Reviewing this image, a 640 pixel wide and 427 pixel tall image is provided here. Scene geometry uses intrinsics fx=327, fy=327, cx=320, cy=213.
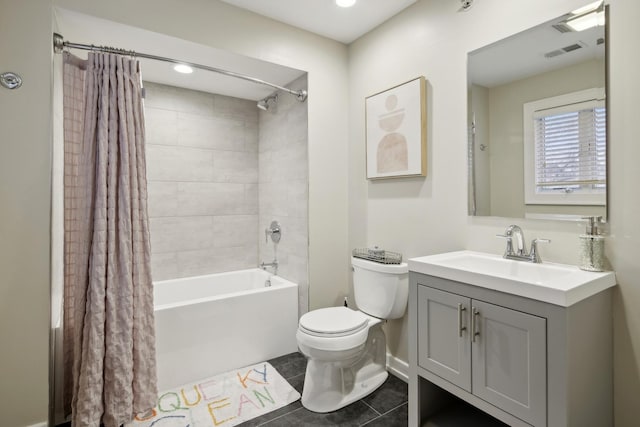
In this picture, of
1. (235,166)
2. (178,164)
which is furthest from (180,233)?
(235,166)

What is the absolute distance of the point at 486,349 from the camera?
53.4 inches

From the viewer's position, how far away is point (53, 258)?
5.81 ft

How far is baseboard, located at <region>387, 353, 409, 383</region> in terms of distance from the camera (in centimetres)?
232

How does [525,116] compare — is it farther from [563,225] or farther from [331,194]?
[331,194]

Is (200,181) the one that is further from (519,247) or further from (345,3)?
(519,247)

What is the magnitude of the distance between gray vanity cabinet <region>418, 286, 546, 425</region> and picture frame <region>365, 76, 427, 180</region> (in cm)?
96

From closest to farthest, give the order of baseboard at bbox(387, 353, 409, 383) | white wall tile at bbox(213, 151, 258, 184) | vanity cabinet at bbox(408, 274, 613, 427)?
vanity cabinet at bbox(408, 274, 613, 427), baseboard at bbox(387, 353, 409, 383), white wall tile at bbox(213, 151, 258, 184)

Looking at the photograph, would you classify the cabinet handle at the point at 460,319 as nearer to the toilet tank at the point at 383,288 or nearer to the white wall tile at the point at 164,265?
the toilet tank at the point at 383,288

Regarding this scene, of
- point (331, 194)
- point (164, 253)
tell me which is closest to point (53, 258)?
point (164, 253)

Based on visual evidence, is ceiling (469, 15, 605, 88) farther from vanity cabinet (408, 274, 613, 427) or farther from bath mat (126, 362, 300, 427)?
bath mat (126, 362, 300, 427)

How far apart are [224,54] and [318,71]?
2.45 feet

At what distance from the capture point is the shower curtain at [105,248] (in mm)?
1711

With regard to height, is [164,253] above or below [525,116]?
below

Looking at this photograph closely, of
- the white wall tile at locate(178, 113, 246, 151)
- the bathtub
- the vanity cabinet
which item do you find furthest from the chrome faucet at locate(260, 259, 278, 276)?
the vanity cabinet
